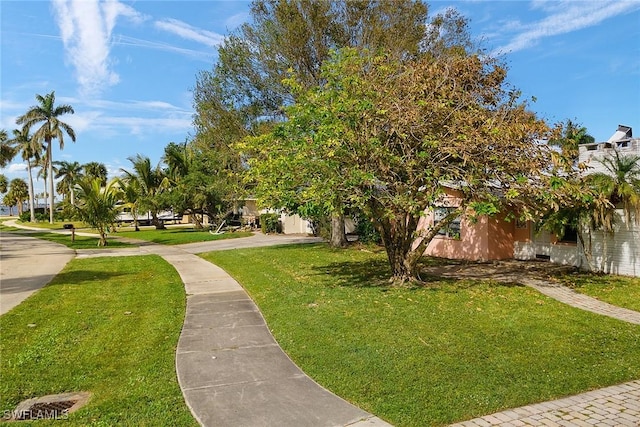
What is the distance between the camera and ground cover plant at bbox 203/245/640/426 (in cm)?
442

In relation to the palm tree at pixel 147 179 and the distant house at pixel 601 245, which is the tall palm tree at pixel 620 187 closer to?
the distant house at pixel 601 245

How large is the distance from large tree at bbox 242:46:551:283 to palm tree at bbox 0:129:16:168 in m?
42.0

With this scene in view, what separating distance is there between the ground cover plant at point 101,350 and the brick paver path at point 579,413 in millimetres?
2826

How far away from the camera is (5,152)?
42062 mm

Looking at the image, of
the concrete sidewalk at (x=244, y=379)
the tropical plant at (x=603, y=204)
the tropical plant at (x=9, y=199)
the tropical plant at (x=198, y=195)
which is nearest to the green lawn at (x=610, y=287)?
the tropical plant at (x=603, y=204)

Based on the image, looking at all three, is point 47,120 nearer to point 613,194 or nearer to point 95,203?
point 95,203

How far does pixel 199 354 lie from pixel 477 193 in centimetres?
613

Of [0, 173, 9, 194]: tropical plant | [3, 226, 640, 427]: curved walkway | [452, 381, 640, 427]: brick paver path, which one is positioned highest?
[0, 173, 9, 194]: tropical plant

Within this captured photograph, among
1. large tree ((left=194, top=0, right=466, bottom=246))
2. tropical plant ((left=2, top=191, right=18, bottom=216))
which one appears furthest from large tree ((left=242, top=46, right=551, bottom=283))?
tropical plant ((left=2, top=191, right=18, bottom=216))

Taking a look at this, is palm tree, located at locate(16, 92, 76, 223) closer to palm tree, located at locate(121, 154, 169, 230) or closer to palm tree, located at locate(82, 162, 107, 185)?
palm tree, located at locate(121, 154, 169, 230)

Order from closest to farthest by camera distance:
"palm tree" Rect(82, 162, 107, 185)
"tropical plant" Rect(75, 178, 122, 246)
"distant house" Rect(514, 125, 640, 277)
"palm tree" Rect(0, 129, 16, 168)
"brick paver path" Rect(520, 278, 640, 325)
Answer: "brick paver path" Rect(520, 278, 640, 325) < "distant house" Rect(514, 125, 640, 277) < "tropical plant" Rect(75, 178, 122, 246) < "palm tree" Rect(0, 129, 16, 168) < "palm tree" Rect(82, 162, 107, 185)

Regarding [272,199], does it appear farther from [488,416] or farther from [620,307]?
[620,307]

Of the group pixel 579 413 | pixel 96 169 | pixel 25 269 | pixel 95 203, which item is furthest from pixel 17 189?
pixel 579 413

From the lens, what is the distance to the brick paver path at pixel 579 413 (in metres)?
3.88
